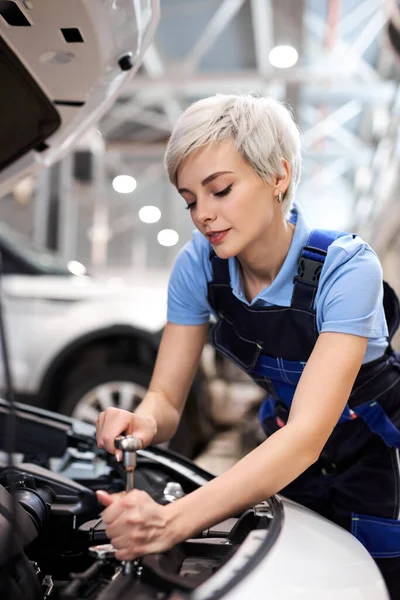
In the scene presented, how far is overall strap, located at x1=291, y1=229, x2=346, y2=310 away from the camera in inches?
48.6

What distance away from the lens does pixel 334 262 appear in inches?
47.1

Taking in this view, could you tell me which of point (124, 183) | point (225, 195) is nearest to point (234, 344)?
point (225, 195)

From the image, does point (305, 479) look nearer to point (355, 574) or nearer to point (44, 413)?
point (355, 574)

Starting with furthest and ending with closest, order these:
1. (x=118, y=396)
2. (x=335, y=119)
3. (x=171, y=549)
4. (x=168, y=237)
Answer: (x=168, y=237) < (x=335, y=119) < (x=118, y=396) < (x=171, y=549)

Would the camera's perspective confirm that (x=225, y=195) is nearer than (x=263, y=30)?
Yes

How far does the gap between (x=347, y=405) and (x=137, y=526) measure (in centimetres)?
58

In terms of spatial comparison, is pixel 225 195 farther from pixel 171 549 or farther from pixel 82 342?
pixel 82 342

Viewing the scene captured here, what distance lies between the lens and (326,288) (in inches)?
47.1

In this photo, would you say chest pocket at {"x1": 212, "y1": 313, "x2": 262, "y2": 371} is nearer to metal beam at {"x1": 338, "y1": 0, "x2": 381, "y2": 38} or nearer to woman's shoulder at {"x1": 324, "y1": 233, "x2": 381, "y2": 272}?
woman's shoulder at {"x1": 324, "y1": 233, "x2": 381, "y2": 272}

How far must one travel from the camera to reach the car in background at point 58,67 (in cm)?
123

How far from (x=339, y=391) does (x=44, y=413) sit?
0.96 m

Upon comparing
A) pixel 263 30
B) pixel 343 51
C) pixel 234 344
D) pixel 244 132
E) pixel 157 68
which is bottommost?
pixel 234 344

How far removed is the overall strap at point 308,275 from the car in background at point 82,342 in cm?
248

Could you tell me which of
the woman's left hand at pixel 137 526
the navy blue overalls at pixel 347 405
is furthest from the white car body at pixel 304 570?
the navy blue overalls at pixel 347 405
